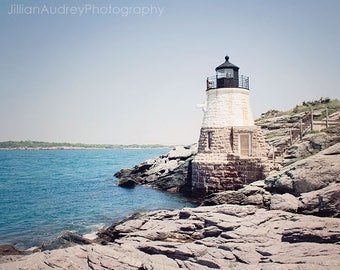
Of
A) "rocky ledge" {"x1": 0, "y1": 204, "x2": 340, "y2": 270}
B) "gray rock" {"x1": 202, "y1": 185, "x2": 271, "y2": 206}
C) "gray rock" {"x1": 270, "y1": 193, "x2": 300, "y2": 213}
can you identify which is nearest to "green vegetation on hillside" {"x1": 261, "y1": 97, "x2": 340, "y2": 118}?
"gray rock" {"x1": 202, "y1": 185, "x2": 271, "y2": 206}

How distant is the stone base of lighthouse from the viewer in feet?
67.7

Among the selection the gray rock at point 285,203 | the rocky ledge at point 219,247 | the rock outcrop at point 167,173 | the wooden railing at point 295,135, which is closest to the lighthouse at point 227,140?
the wooden railing at point 295,135

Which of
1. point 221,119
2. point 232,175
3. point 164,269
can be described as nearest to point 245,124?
point 221,119

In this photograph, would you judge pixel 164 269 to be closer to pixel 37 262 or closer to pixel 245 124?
pixel 37 262

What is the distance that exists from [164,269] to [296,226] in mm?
4647

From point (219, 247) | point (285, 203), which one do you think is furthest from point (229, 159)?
point (219, 247)

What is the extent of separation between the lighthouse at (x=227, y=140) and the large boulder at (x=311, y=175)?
12.5ft

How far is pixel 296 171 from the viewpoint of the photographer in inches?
616

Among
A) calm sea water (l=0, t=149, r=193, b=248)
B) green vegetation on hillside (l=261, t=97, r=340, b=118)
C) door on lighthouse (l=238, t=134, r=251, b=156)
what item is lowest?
calm sea water (l=0, t=149, r=193, b=248)

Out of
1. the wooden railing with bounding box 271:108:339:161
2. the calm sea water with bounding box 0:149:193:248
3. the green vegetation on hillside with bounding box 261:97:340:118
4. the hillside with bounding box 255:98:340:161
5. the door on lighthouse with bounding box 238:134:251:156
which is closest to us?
the calm sea water with bounding box 0:149:193:248

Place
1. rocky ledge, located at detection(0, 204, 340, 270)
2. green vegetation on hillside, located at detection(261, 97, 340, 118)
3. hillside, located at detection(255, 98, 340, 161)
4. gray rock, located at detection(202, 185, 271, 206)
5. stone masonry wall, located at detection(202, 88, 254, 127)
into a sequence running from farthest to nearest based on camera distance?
green vegetation on hillside, located at detection(261, 97, 340, 118)
stone masonry wall, located at detection(202, 88, 254, 127)
hillside, located at detection(255, 98, 340, 161)
gray rock, located at detection(202, 185, 271, 206)
rocky ledge, located at detection(0, 204, 340, 270)

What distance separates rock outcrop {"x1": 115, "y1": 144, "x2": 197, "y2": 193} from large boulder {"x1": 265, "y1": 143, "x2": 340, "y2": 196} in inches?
443

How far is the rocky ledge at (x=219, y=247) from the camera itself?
7.98 metres

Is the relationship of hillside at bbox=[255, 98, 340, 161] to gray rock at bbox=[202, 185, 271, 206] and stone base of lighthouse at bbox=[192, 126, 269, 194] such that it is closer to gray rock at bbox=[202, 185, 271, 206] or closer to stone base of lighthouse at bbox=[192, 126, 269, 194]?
stone base of lighthouse at bbox=[192, 126, 269, 194]
